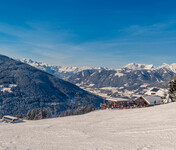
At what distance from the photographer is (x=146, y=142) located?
1431 centimetres

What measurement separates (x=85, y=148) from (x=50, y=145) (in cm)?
400

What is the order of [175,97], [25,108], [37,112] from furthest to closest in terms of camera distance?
[25,108]
[37,112]
[175,97]

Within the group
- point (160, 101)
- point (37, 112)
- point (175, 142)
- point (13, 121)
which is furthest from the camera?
point (37, 112)

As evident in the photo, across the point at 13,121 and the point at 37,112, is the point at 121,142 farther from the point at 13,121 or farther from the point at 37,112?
the point at 37,112

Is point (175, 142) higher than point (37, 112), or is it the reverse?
point (175, 142)

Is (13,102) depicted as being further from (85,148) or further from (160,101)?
(85,148)

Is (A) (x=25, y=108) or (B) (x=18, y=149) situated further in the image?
(A) (x=25, y=108)

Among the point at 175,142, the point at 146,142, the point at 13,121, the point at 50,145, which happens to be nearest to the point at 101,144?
the point at 146,142

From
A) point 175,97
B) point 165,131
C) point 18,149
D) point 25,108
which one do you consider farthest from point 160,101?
point 25,108

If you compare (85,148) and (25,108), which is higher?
(85,148)

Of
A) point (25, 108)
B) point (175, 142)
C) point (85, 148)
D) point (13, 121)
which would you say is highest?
point (175, 142)

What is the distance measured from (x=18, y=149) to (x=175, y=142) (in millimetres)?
13993

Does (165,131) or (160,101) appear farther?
(160,101)

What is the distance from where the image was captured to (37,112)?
296ft
